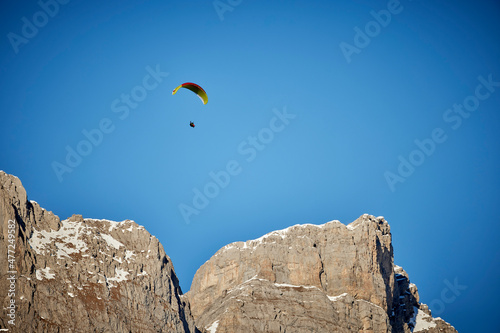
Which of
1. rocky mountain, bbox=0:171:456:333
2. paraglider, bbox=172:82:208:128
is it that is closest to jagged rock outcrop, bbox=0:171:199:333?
rocky mountain, bbox=0:171:456:333

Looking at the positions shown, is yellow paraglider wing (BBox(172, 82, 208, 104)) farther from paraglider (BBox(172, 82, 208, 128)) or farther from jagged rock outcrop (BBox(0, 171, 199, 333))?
jagged rock outcrop (BBox(0, 171, 199, 333))

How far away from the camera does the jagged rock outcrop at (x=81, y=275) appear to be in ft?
488

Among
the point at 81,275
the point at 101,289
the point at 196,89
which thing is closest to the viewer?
the point at 196,89

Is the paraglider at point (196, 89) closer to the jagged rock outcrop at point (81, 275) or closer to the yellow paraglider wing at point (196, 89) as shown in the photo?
the yellow paraglider wing at point (196, 89)

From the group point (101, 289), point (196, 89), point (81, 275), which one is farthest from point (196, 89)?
point (101, 289)

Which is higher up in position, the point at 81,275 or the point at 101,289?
the point at 81,275

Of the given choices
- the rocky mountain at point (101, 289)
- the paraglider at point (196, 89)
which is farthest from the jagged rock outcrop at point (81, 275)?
the paraglider at point (196, 89)

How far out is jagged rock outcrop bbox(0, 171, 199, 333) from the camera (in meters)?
149

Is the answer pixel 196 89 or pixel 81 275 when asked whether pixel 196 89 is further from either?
pixel 81 275

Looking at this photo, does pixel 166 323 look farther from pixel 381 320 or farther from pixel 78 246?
pixel 381 320

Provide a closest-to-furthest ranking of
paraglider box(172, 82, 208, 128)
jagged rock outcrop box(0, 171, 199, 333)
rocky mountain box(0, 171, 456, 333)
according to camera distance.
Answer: jagged rock outcrop box(0, 171, 199, 333) < rocky mountain box(0, 171, 456, 333) < paraglider box(172, 82, 208, 128)

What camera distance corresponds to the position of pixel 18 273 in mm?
150000

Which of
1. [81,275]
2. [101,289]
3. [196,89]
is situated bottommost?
[101,289]

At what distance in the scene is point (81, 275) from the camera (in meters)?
162
